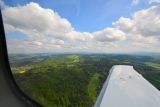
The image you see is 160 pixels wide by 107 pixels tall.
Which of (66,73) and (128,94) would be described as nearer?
(128,94)

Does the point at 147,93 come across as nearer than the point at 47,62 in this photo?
Yes

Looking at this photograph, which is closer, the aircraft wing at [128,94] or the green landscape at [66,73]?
the aircraft wing at [128,94]

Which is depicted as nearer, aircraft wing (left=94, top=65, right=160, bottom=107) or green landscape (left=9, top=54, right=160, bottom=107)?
aircraft wing (left=94, top=65, right=160, bottom=107)

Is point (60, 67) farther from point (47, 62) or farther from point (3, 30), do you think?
point (3, 30)

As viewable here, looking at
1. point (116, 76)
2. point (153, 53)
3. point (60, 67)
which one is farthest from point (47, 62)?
point (116, 76)
